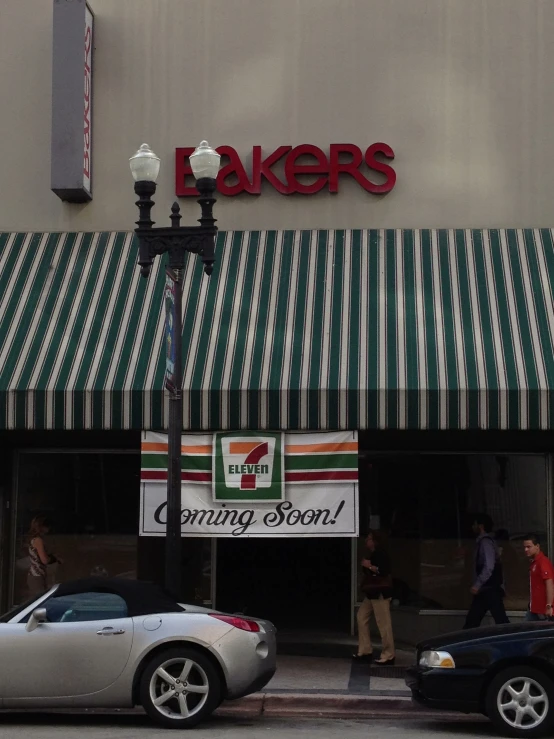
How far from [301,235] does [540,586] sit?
591 centimetres

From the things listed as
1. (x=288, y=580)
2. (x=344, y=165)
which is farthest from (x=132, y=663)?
(x=344, y=165)

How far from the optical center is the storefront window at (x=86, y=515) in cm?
1570

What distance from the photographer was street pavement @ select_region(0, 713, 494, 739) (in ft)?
31.3

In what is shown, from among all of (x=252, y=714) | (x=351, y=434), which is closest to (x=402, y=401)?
(x=351, y=434)

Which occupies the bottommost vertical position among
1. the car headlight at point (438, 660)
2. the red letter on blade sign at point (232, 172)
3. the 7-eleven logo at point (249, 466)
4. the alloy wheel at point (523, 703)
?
the alloy wheel at point (523, 703)

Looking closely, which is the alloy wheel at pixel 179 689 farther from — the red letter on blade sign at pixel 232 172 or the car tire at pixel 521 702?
the red letter on blade sign at pixel 232 172

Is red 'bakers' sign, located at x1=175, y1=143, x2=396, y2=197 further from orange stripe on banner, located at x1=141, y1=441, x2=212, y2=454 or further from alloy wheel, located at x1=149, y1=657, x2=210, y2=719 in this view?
alloy wheel, located at x1=149, y1=657, x2=210, y2=719

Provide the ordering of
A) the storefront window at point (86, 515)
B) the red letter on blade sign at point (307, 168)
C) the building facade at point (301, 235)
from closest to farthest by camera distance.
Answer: the building facade at point (301, 235) < the red letter on blade sign at point (307, 168) < the storefront window at point (86, 515)

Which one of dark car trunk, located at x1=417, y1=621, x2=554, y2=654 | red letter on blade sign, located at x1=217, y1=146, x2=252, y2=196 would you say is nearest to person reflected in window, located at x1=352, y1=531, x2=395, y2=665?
dark car trunk, located at x1=417, y1=621, x2=554, y2=654

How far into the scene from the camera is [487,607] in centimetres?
1390

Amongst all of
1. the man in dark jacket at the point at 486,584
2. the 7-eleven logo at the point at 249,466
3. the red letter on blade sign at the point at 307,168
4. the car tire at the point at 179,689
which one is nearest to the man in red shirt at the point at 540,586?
the man in dark jacket at the point at 486,584

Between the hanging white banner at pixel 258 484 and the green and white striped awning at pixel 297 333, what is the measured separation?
0.30m

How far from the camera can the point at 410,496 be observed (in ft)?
50.4

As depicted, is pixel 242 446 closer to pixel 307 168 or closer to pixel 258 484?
pixel 258 484
